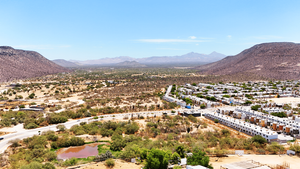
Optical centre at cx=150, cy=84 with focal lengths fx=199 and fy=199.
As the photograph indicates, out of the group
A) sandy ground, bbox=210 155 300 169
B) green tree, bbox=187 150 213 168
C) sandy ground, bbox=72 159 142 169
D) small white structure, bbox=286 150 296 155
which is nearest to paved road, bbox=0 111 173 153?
sandy ground, bbox=72 159 142 169

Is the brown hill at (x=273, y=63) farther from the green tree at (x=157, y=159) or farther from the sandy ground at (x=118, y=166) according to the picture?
the sandy ground at (x=118, y=166)

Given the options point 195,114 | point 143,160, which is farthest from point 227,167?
point 195,114

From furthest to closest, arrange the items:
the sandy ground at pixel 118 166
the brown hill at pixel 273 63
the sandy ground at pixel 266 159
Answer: the brown hill at pixel 273 63 → the sandy ground at pixel 266 159 → the sandy ground at pixel 118 166

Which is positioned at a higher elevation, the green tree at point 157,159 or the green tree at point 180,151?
the green tree at point 157,159

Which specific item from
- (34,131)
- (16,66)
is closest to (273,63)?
(34,131)

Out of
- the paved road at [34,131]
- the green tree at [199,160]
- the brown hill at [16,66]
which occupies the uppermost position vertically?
the brown hill at [16,66]

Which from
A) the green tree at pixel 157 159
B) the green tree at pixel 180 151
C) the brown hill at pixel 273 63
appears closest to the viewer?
the green tree at pixel 157 159

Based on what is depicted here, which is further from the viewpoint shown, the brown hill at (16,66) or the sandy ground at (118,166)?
the brown hill at (16,66)

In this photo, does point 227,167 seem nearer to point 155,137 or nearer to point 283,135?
point 155,137

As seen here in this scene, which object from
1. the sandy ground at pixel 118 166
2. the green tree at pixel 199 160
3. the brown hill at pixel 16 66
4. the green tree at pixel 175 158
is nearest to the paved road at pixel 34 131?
the sandy ground at pixel 118 166

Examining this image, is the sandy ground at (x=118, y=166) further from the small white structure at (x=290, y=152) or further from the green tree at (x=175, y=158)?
the small white structure at (x=290, y=152)
